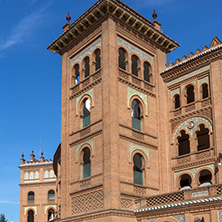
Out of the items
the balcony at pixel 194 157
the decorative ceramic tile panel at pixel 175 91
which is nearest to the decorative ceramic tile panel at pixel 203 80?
the decorative ceramic tile panel at pixel 175 91

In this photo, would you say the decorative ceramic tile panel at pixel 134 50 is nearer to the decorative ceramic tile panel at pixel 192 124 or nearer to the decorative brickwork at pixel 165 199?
the decorative ceramic tile panel at pixel 192 124

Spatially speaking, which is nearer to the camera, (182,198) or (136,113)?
(182,198)

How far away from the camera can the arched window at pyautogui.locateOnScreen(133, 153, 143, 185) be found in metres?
21.6

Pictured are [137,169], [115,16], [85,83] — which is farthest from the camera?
[85,83]

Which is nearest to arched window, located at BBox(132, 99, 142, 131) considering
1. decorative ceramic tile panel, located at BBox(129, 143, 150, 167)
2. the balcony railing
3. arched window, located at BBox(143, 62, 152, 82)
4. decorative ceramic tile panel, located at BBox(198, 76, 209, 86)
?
decorative ceramic tile panel, located at BBox(129, 143, 150, 167)

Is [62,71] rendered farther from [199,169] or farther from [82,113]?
[199,169]

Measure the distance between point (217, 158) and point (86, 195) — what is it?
7075 millimetres

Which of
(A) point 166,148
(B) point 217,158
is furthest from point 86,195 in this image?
Answer: (B) point 217,158

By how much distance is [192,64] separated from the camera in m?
23.4

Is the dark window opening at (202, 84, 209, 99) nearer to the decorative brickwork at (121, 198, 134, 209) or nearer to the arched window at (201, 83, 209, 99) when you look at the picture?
the arched window at (201, 83, 209, 99)

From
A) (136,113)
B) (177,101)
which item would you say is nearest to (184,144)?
(177,101)

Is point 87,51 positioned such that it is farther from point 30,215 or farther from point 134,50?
point 30,215

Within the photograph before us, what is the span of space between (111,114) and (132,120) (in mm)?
1910

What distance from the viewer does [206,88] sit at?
23.2 meters
